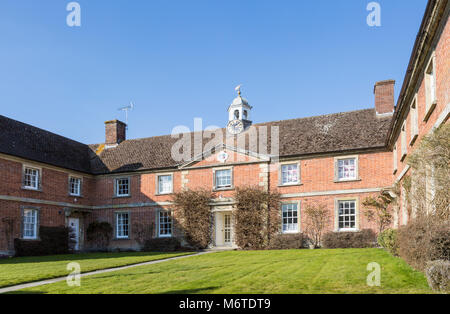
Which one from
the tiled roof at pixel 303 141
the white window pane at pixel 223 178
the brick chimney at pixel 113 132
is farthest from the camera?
the brick chimney at pixel 113 132

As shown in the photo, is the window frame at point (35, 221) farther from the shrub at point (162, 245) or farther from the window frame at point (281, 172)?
the window frame at point (281, 172)

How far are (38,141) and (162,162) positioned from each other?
7661 millimetres

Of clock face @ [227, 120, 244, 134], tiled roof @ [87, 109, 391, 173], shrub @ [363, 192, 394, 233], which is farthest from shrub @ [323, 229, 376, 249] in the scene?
clock face @ [227, 120, 244, 134]

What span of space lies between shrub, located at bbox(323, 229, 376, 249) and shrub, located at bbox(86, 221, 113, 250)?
13991mm

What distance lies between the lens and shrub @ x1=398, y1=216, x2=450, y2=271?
8781mm

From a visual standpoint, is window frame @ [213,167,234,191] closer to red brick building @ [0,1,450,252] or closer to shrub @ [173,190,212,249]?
red brick building @ [0,1,450,252]

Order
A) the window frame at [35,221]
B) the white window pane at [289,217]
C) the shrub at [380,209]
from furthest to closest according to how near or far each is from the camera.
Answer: the white window pane at [289,217] → the window frame at [35,221] → the shrub at [380,209]

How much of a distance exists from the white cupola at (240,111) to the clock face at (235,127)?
27 cm

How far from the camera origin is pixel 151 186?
93.4 ft

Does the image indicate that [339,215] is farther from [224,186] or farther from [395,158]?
[224,186]

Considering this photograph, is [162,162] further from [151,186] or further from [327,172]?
[327,172]

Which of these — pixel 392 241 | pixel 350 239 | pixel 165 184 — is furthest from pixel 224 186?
pixel 392 241

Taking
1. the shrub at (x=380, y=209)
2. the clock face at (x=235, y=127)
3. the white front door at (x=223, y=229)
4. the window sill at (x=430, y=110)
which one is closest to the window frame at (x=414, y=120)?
the window sill at (x=430, y=110)

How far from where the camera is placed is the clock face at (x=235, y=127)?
2861 centimetres
